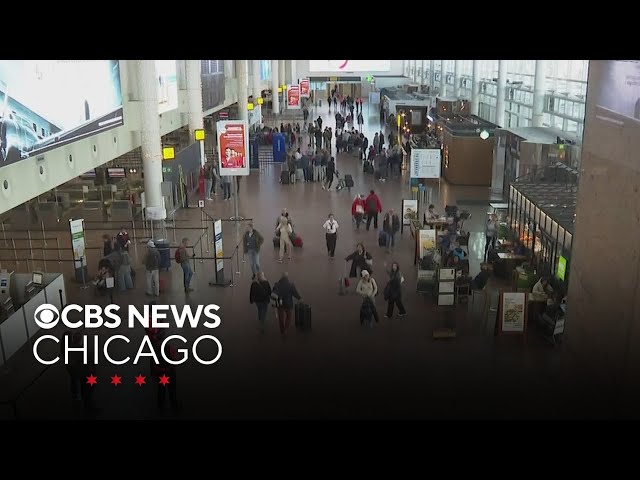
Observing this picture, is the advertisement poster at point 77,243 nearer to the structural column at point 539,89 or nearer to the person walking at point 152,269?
the person walking at point 152,269

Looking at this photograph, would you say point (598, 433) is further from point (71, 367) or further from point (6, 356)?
point (6, 356)

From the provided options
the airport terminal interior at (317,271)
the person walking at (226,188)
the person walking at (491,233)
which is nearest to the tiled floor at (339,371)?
the airport terminal interior at (317,271)

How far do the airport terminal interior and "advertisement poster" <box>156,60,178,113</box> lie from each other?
14 centimetres

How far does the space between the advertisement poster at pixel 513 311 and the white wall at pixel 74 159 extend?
8091mm

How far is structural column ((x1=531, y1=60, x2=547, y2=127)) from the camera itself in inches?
889

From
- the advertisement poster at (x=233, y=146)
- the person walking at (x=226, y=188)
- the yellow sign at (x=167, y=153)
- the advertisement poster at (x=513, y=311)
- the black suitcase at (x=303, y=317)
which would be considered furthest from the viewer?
the person walking at (x=226, y=188)

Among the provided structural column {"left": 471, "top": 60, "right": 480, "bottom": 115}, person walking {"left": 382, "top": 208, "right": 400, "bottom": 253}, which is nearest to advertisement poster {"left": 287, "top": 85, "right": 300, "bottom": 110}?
structural column {"left": 471, "top": 60, "right": 480, "bottom": 115}

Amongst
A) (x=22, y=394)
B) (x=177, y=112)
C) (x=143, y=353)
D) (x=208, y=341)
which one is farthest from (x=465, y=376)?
(x=177, y=112)

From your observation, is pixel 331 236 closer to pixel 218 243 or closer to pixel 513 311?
pixel 218 243

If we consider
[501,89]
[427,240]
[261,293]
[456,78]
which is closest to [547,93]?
[501,89]

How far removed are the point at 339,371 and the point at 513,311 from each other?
2765mm

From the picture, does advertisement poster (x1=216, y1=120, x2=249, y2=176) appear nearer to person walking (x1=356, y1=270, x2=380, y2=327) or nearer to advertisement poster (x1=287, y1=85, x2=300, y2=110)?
person walking (x1=356, y1=270, x2=380, y2=327)

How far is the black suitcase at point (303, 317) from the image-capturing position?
1067 centimetres
